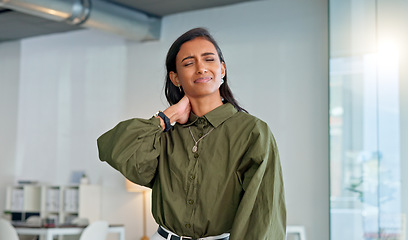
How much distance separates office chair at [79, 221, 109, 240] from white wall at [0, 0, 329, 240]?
1.04 meters

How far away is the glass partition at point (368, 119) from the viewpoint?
4.46 metres

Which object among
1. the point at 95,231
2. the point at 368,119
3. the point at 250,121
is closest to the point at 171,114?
the point at 250,121

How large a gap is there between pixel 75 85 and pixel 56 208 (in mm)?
1551

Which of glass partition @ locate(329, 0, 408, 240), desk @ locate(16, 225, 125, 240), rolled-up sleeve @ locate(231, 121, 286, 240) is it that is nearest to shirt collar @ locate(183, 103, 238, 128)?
rolled-up sleeve @ locate(231, 121, 286, 240)

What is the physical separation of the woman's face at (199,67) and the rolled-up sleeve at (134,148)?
6.5 inches

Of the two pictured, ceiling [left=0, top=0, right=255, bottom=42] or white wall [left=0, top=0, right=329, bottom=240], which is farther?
ceiling [left=0, top=0, right=255, bottom=42]

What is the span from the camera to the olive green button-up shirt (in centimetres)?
177

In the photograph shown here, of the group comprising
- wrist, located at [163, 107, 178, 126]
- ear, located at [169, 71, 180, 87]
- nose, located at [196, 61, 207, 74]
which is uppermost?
nose, located at [196, 61, 207, 74]

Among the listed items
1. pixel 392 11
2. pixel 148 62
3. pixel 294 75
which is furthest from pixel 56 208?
pixel 392 11

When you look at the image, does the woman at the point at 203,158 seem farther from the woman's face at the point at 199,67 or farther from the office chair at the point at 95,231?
the office chair at the point at 95,231

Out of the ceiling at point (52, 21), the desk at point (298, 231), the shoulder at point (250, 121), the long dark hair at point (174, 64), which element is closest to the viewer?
the shoulder at point (250, 121)

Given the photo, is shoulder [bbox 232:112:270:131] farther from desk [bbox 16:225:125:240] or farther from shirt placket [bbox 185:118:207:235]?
desk [bbox 16:225:125:240]

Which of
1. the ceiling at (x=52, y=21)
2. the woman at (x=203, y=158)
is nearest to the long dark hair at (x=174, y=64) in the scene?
the woman at (x=203, y=158)

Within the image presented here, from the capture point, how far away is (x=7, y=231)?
5582 mm
